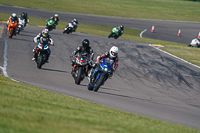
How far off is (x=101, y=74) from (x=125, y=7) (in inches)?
1785

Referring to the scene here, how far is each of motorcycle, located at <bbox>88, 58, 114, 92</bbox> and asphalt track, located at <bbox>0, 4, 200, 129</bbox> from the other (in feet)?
0.91

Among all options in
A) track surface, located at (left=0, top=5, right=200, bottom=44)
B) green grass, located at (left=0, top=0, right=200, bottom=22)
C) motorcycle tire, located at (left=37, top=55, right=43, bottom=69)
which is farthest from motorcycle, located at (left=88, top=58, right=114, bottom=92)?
green grass, located at (left=0, top=0, right=200, bottom=22)

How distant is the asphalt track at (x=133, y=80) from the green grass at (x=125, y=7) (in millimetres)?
27313

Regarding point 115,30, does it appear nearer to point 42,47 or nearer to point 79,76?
point 42,47

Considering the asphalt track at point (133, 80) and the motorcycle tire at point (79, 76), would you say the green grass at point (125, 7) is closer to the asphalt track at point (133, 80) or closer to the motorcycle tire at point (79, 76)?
the asphalt track at point (133, 80)

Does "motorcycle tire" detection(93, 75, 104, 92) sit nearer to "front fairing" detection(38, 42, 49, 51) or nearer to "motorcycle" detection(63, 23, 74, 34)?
"front fairing" detection(38, 42, 49, 51)

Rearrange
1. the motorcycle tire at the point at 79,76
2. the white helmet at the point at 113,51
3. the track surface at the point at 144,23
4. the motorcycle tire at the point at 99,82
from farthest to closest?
the track surface at the point at 144,23
the motorcycle tire at the point at 79,76
the white helmet at the point at 113,51
the motorcycle tire at the point at 99,82

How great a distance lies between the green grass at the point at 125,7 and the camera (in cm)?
4931

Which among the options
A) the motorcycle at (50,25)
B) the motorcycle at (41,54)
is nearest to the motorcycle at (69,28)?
the motorcycle at (50,25)

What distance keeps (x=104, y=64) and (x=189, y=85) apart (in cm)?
440

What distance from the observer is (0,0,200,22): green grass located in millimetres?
49312

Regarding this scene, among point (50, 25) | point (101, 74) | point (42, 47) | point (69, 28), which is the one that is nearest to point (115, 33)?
point (69, 28)

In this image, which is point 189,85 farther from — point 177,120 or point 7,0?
point 7,0

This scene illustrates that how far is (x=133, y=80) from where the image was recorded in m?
14.7
